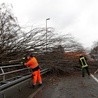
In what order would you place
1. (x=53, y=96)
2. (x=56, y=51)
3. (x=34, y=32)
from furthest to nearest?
(x=56, y=51), (x=34, y=32), (x=53, y=96)

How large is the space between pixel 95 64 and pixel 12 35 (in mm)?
9797

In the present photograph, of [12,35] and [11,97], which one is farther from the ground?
[12,35]

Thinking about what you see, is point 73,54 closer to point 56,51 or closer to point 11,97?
point 56,51

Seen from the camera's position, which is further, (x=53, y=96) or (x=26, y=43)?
(x=26, y=43)

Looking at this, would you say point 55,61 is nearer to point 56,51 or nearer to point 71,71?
point 56,51

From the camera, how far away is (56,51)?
854 inches

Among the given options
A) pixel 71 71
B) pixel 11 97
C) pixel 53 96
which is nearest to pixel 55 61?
pixel 71 71

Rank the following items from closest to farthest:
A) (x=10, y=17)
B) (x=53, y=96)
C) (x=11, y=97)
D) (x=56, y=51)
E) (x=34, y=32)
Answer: (x=11, y=97) → (x=53, y=96) → (x=10, y=17) → (x=34, y=32) → (x=56, y=51)

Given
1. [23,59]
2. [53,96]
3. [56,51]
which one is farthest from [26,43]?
[53,96]

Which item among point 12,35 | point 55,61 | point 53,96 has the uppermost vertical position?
point 12,35

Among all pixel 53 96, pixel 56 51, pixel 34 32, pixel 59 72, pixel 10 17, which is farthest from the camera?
pixel 59 72

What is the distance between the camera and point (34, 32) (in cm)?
2006

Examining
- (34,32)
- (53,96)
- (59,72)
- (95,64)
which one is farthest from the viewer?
(95,64)

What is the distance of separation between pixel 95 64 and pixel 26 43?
880 centimetres
